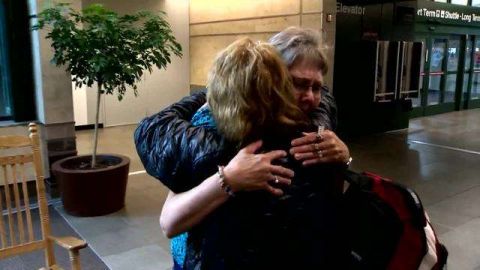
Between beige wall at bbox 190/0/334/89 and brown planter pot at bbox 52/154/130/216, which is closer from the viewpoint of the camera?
brown planter pot at bbox 52/154/130/216

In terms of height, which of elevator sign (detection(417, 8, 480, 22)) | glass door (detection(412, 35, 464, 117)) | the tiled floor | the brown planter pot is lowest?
the tiled floor

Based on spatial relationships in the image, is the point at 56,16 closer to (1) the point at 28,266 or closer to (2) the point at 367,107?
(1) the point at 28,266

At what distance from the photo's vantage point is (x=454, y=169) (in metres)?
5.21

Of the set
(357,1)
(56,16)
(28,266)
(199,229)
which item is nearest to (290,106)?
(199,229)

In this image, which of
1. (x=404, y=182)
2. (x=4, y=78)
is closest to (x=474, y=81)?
(x=404, y=182)

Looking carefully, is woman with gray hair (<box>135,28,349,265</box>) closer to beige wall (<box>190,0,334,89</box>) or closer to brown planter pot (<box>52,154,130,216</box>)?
brown planter pot (<box>52,154,130,216</box>)

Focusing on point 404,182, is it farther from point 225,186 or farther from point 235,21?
point 225,186

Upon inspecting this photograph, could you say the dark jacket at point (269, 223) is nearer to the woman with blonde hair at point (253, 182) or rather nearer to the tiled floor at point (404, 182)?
the woman with blonde hair at point (253, 182)

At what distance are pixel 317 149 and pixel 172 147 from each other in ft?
1.00

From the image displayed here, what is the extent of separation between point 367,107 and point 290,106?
22.1 feet

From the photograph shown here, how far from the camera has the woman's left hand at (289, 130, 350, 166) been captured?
90 cm

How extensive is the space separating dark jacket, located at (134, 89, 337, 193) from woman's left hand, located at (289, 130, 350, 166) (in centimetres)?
17

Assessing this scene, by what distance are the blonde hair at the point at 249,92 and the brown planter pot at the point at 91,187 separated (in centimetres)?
283

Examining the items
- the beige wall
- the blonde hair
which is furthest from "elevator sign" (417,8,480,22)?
the blonde hair
